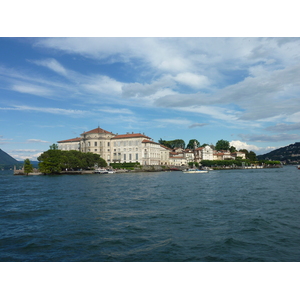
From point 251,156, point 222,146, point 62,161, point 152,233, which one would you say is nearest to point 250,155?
point 251,156

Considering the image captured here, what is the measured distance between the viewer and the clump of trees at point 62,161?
54656 mm

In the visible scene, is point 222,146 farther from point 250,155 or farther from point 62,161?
point 62,161

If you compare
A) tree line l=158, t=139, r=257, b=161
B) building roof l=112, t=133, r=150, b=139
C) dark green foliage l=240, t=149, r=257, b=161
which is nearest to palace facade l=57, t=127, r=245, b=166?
building roof l=112, t=133, r=150, b=139

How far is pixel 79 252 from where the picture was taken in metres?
7.05

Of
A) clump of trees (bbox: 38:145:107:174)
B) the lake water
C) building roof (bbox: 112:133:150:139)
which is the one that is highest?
building roof (bbox: 112:133:150:139)

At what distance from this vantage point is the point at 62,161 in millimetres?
55125

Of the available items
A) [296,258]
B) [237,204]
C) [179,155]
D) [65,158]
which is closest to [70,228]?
[296,258]

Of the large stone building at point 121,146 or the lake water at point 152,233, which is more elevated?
the large stone building at point 121,146

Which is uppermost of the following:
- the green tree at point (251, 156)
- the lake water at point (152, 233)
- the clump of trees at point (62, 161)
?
the green tree at point (251, 156)

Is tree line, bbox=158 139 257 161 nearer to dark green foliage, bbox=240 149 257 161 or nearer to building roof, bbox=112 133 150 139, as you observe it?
dark green foliage, bbox=240 149 257 161

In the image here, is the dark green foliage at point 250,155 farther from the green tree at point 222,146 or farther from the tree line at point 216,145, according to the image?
the green tree at point 222,146

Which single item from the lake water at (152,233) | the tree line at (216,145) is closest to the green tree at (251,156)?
the tree line at (216,145)

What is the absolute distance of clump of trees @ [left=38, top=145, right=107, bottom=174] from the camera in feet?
179

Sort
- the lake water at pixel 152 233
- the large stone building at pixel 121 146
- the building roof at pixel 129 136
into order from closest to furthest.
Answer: the lake water at pixel 152 233
the large stone building at pixel 121 146
the building roof at pixel 129 136
